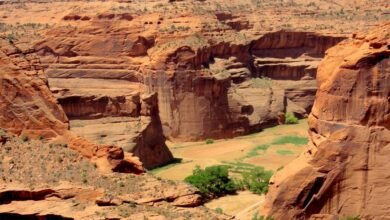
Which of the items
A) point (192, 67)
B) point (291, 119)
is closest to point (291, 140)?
point (291, 119)

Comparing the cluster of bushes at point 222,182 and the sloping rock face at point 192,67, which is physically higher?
the sloping rock face at point 192,67

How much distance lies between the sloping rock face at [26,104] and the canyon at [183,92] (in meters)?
0.05

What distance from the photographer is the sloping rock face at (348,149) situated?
93.5 feet

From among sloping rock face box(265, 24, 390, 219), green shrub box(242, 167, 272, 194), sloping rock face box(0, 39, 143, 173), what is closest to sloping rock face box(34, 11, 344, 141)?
green shrub box(242, 167, 272, 194)

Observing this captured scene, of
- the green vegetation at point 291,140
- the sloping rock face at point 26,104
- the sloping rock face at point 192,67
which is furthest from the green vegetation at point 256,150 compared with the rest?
the sloping rock face at point 26,104

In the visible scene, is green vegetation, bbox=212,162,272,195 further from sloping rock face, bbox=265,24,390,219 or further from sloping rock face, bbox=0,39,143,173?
sloping rock face, bbox=0,39,143,173

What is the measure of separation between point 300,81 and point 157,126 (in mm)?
25674

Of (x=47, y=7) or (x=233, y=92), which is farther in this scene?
(x=47, y=7)

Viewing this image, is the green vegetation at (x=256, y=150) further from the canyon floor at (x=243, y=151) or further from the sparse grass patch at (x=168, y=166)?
the sparse grass patch at (x=168, y=166)

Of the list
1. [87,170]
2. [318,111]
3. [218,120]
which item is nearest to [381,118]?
[318,111]

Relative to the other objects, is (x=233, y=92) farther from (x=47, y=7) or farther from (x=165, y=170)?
(x=47, y=7)

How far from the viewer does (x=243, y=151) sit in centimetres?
5450

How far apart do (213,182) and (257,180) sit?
3.06 meters

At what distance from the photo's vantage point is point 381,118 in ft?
93.5
